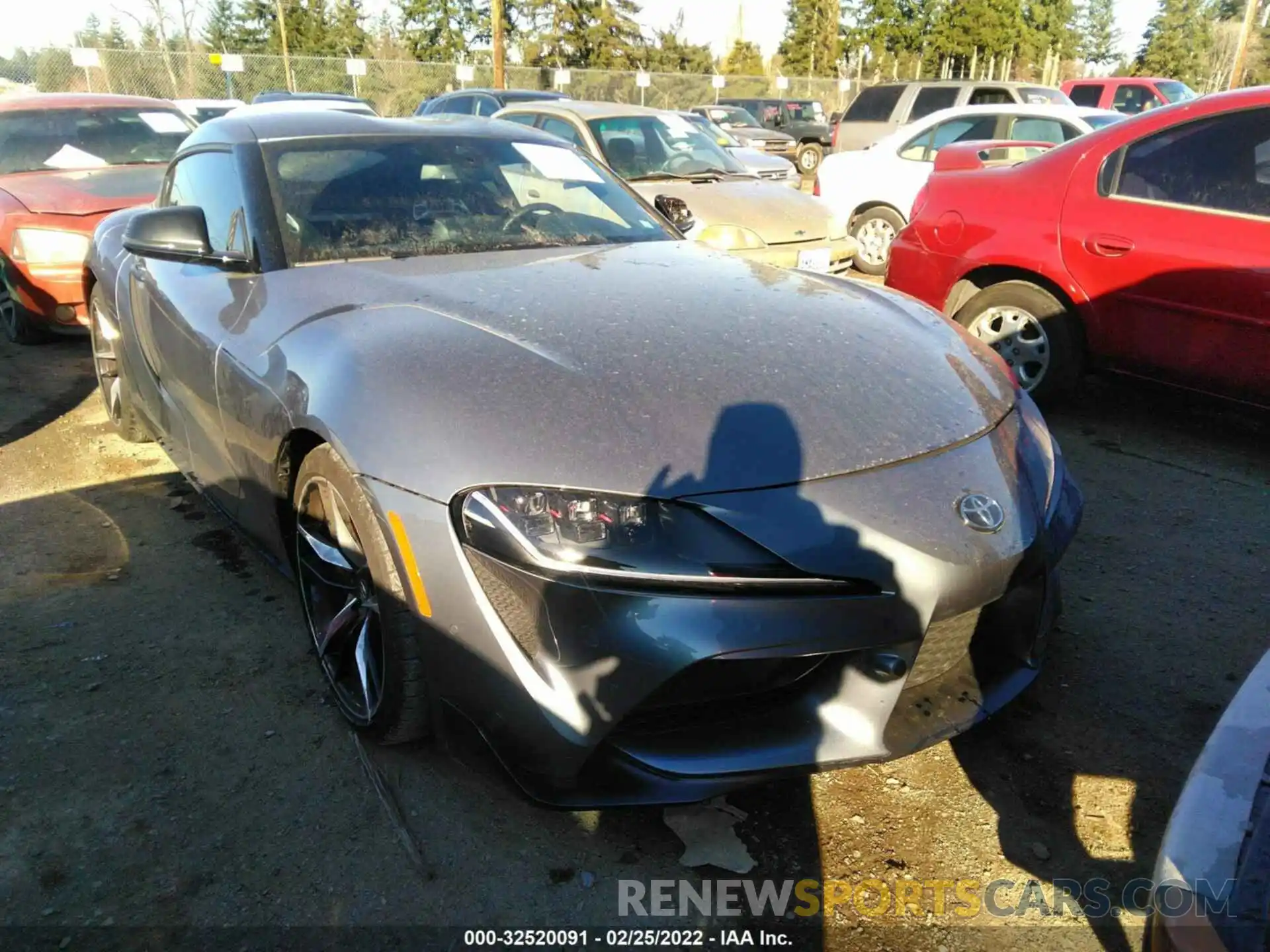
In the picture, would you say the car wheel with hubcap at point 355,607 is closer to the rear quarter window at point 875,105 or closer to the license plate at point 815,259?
the license plate at point 815,259

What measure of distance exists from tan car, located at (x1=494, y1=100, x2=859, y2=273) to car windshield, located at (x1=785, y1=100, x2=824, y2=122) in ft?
64.4

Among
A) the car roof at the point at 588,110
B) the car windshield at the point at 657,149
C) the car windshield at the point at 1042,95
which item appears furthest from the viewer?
the car windshield at the point at 1042,95

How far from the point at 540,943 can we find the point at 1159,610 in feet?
7.32

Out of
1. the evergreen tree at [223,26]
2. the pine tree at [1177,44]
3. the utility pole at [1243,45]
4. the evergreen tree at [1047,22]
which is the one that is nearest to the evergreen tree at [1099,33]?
the pine tree at [1177,44]

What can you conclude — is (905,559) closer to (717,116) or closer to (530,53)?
(717,116)

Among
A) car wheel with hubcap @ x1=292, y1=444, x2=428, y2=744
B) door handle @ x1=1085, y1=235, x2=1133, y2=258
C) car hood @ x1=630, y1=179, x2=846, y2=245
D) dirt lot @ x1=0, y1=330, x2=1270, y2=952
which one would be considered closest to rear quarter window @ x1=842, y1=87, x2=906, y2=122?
car hood @ x1=630, y1=179, x2=846, y2=245

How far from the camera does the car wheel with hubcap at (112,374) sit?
415 cm

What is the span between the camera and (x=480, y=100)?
39.6ft

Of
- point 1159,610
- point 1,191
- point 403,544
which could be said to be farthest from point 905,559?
point 1,191

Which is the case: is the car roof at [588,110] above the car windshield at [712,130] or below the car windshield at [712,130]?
above

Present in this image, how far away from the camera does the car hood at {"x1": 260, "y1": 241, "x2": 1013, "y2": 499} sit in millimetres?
1912

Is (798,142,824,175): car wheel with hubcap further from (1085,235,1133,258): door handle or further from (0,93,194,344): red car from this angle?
(1085,235,1133,258): door handle

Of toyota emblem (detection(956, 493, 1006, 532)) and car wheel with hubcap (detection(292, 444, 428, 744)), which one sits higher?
toyota emblem (detection(956, 493, 1006, 532))

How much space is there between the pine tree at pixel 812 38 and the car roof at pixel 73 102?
4096 centimetres
